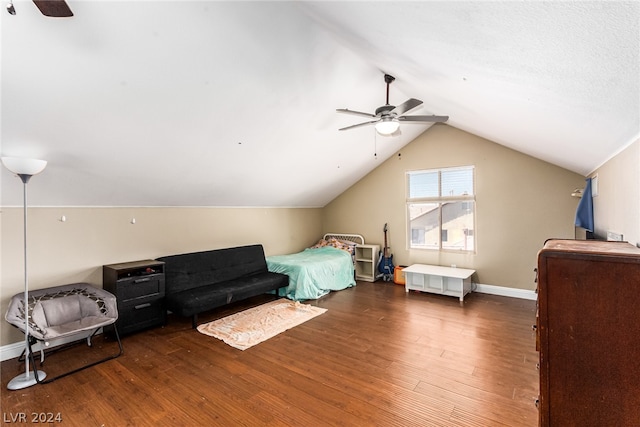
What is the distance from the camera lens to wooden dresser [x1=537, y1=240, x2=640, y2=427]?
1.16 metres

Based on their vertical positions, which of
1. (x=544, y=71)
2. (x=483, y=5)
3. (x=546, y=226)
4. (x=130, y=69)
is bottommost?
(x=546, y=226)

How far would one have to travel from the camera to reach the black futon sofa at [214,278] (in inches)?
143

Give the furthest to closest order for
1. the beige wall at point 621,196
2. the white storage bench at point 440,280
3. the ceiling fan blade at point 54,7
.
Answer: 1. the white storage bench at point 440,280
2. the beige wall at point 621,196
3. the ceiling fan blade at point 54,7

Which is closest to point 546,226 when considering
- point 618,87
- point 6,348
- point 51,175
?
point 618,87

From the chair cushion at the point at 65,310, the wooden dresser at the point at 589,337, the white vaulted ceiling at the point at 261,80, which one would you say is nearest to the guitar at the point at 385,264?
the white vaulted ceiling at the point at 261,80

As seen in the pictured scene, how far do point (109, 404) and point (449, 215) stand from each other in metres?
5.27

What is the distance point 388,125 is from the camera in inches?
124

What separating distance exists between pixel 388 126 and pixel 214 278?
319 centimetres

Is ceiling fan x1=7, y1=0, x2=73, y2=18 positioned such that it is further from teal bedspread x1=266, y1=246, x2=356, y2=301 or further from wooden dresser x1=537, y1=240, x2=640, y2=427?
teal bedspread x1=266, y1=246, x2=356, y2=301

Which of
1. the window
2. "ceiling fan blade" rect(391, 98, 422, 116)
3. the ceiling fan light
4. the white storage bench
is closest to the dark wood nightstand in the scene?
the ceiling fan light

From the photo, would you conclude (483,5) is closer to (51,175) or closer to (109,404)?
(109,404)

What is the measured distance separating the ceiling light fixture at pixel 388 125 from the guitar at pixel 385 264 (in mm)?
3124

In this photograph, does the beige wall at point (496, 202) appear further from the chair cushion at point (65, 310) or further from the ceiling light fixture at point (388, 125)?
the chair cushion at point (65, 310)

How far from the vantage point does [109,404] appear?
222 cm
